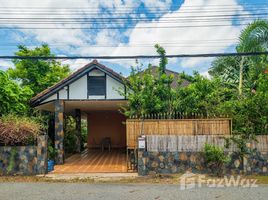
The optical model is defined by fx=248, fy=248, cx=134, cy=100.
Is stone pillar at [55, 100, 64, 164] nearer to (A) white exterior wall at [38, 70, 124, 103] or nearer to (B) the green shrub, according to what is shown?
(A) white exterior wall at [38, 70, 124, 103]

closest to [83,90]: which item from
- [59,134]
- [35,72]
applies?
[59,134]

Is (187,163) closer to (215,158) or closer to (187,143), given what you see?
(187,143)

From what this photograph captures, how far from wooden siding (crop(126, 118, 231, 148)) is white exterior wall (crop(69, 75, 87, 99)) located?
116 inches

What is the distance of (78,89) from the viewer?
10.9 meters

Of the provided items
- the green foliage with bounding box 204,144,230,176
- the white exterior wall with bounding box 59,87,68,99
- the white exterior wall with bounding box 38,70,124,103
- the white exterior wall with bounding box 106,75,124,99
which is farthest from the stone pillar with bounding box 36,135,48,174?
the green foliage with bounding box 204,144,230,176

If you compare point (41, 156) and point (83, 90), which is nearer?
point (41, 156)

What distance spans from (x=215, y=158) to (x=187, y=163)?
3.14ft

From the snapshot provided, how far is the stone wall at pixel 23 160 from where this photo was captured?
8.73 metres

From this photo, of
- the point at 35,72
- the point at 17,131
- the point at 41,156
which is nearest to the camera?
the point at 17,131

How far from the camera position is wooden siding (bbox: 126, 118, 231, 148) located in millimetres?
8875

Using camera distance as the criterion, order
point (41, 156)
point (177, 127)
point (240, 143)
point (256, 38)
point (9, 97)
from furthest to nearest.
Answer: point (256, 38)
point (9, 97)
point (177, 127)
point (41, 156)
point (240, 143)

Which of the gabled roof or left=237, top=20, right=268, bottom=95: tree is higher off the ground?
left=237, top=20, right=268, bottom=95: tree

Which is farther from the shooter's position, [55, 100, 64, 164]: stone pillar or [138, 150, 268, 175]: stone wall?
[55, 100, 64, 164]: stone pillar

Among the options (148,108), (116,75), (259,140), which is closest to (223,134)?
(259,140)
